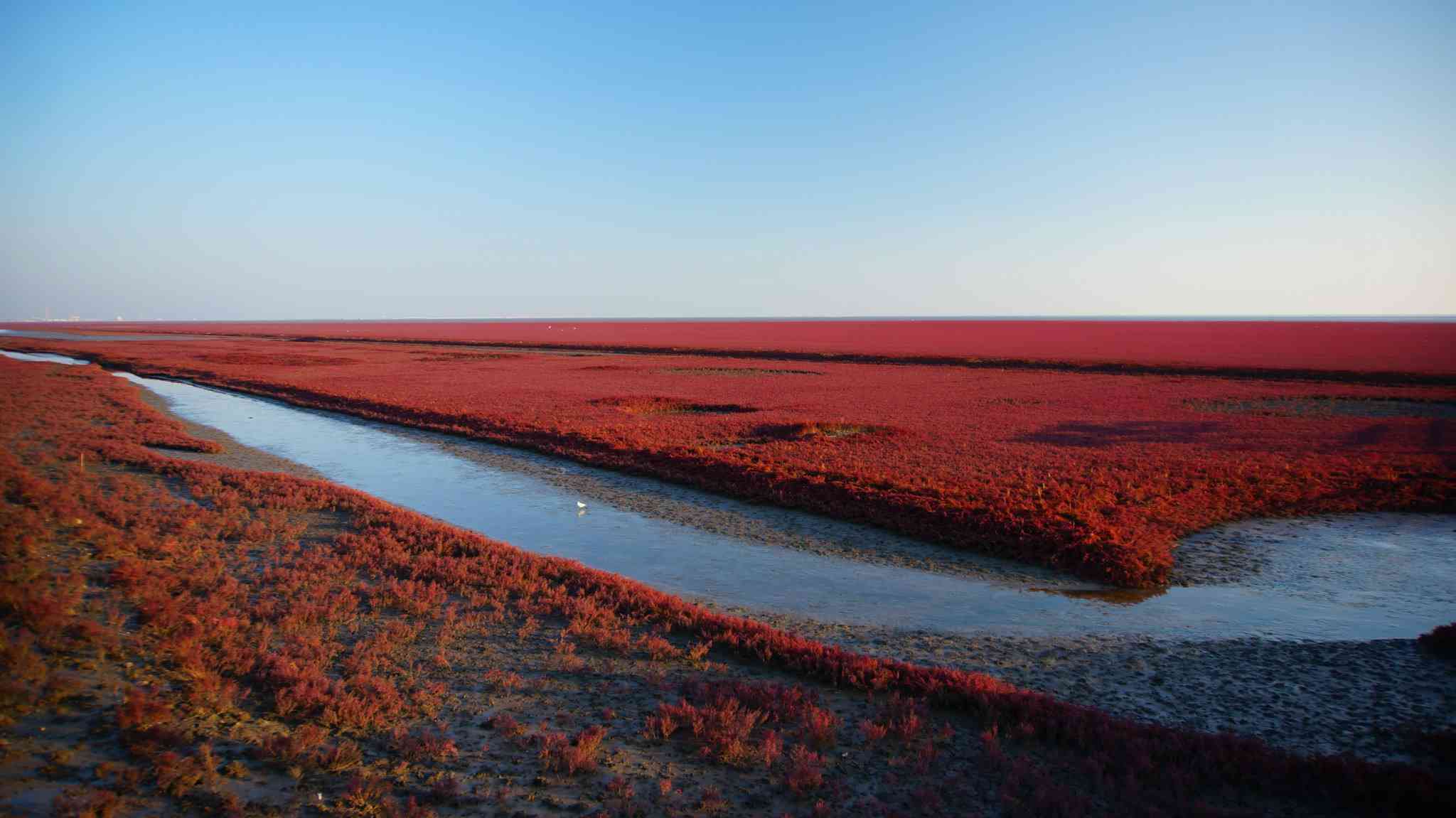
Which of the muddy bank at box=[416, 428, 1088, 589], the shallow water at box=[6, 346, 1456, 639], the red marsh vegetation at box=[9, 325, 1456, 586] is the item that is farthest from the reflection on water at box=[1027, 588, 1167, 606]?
the red marsh vegetation at box=[9, 325, 1456, 586]

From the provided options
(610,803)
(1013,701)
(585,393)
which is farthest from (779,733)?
(585,393)

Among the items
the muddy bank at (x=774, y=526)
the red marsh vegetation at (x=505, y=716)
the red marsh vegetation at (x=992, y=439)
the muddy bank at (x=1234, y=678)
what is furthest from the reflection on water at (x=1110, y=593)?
the red marsh vegetation at (x=505, y=716)

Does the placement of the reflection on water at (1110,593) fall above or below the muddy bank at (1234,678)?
below

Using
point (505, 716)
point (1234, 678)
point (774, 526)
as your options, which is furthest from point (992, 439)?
point (505, 716)

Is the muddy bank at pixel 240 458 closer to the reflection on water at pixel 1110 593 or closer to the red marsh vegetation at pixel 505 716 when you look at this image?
the red marsh vegetation at pixel 505 716

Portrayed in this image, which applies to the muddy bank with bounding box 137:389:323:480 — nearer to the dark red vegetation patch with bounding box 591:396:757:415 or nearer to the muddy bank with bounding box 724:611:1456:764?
the dark red vegetation patch with bounding box 591:396:757:415

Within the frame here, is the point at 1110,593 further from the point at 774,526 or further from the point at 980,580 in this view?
the point at 774,526
